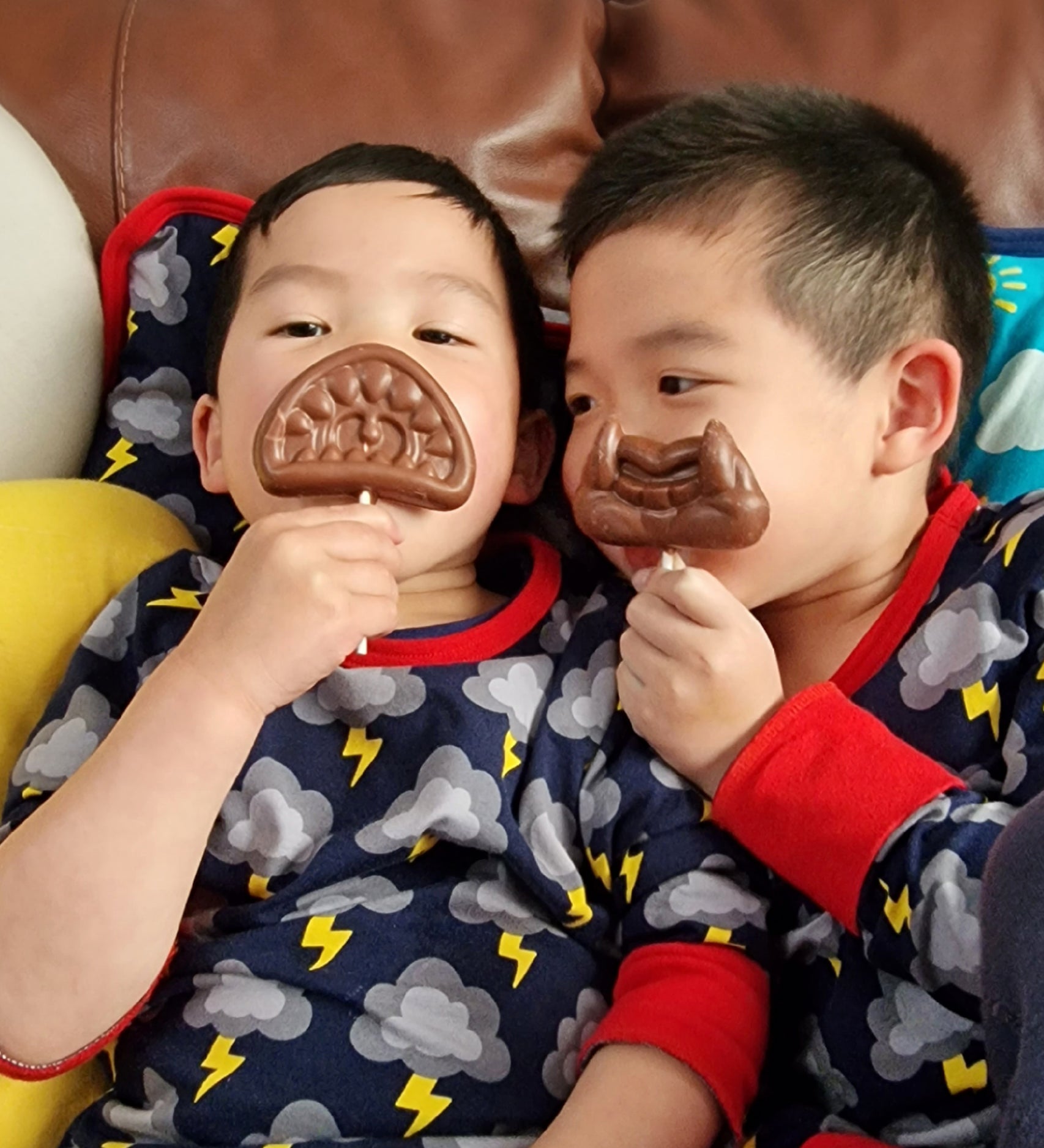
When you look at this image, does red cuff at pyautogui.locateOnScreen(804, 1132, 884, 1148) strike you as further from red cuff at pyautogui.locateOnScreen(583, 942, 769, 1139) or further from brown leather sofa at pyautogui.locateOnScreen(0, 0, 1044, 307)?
brown leather sofa at pyautogui.locateOnScreen(0, 0, 1044, 307)

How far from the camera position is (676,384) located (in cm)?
101

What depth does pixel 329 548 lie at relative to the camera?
0.89 metres

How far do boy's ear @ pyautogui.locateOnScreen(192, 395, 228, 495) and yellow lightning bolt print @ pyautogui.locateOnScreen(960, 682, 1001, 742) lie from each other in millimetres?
711

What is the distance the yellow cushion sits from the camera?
1059 mm

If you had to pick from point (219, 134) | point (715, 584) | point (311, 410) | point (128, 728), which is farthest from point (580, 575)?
point (219, 134)

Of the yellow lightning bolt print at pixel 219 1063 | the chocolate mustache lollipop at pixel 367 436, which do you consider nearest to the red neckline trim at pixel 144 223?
the chocolate mustache lollipop at pixel 367 436

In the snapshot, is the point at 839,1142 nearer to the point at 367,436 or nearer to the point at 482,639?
the point at 482,639

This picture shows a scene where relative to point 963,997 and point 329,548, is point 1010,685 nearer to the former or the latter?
point 963,997

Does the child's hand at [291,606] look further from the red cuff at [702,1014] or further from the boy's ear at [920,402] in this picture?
the boy's ear at [920,402]

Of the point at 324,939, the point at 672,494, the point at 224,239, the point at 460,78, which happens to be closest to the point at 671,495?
the point at 672,494

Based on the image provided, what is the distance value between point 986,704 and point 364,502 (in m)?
0.52

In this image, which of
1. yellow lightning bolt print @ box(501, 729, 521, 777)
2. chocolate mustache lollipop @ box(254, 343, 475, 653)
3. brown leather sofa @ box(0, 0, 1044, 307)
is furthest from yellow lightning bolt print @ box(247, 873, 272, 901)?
brown leather sofa @ box(0, 0, 1044, 307)

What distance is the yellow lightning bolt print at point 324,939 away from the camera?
0.93 m

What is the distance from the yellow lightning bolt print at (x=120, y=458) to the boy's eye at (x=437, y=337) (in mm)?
431
